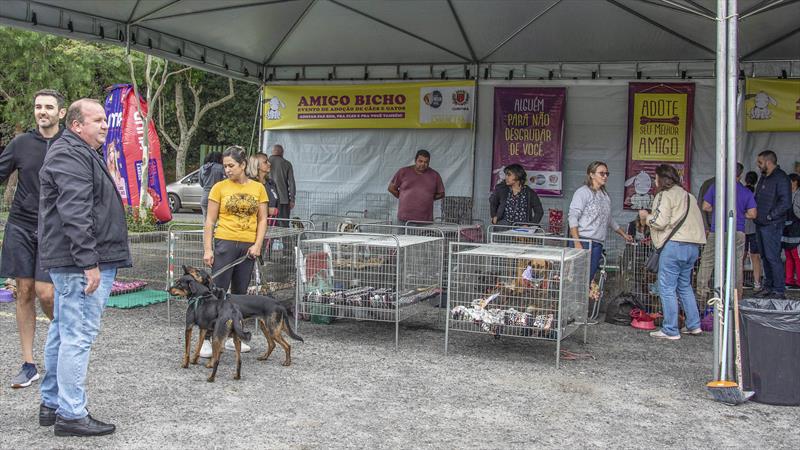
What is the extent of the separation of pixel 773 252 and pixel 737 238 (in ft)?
5.68

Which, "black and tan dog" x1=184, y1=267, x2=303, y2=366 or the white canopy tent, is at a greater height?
the white canopy tent

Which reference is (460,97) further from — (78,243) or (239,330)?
(78,243)

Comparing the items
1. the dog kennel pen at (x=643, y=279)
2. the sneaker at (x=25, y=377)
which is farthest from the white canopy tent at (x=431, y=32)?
the sneaker at (x=25, y=377)

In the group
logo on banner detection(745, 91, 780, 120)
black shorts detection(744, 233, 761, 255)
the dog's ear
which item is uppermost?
logo on banner detection(745, 91, 780, 120)

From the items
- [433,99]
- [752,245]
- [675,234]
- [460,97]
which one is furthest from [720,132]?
[433,99]

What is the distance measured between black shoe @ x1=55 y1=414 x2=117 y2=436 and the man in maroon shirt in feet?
22.5

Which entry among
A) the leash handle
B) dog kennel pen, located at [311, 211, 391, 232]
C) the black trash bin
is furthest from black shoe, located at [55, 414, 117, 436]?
dog kennel pen, located at [311, 211, 391, 232]

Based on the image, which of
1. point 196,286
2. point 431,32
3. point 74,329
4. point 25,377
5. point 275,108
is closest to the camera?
point 74,329

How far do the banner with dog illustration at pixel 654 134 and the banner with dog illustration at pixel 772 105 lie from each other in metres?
0.81

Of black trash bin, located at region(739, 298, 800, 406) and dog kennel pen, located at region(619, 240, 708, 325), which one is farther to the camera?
dog kennel pen, located at region(619, 240, 708, 325)

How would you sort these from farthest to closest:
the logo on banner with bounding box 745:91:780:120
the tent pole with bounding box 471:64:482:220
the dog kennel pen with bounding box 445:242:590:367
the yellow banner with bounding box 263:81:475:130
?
1. the yellow banner with bounding box 263:81:475:130
2. the tent pole with bounding box 471:64:482:220
3. the logo on banner with bounding box 745:91:780:120
4. the dog kennel pen with bounding box 445:242:590:367

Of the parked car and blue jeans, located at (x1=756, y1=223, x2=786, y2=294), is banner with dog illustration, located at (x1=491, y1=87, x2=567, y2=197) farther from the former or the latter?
the parked car

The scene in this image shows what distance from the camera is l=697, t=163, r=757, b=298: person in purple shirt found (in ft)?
29.1

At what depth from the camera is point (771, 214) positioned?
10.1 m
